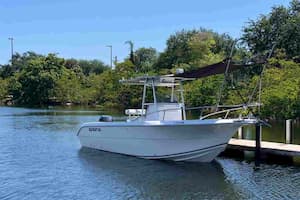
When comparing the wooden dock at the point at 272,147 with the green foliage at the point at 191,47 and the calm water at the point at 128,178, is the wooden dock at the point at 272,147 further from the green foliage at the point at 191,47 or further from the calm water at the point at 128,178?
the green foliage at the point at 191,47

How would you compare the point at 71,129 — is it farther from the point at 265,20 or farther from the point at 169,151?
the point at 265,20

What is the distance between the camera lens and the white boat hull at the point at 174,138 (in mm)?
17644

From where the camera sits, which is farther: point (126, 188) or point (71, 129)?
point (71, 129)

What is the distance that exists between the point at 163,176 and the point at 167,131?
2325 millimetres

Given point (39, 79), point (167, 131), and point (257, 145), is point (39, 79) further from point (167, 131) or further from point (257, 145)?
point (257, 145)

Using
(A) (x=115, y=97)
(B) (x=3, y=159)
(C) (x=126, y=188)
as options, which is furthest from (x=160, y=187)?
(A) (x=115, y=97)

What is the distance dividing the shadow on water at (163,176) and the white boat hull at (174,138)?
356 millimetres

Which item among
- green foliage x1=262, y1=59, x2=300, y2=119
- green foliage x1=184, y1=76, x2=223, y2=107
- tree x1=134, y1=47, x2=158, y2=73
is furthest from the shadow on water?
tree x1=134, y1=47, x2=158, y2=73

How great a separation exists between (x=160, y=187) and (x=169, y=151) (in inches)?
152

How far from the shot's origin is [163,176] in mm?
16438

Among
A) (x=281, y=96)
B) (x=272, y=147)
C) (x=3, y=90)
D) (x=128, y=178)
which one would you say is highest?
(x=3, y=90)

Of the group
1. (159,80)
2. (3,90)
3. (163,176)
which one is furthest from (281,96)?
(3,90)

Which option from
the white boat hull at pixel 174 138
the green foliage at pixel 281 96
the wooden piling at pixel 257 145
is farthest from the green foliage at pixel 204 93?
the wooden piling at pixel 257 145

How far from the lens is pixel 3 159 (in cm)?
2008
